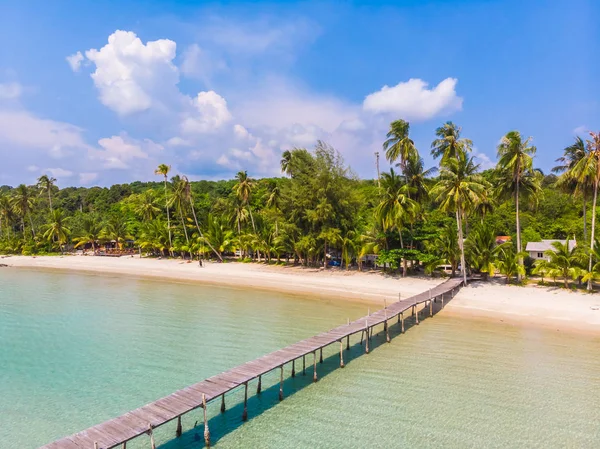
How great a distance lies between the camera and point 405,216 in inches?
1189

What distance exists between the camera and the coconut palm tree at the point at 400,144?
33.9 meters

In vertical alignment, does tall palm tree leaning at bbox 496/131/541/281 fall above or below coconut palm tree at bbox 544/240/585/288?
above

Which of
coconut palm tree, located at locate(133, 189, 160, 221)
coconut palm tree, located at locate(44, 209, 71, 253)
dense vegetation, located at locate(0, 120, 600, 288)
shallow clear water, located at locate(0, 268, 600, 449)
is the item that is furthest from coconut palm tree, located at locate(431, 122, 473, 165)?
coconut palm tree, located at locate(44, 209, 71, 253)

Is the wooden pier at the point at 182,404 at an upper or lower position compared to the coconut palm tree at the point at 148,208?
lower

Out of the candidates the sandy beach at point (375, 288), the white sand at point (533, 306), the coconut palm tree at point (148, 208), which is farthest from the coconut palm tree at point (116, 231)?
the white sand at point (533, 306)

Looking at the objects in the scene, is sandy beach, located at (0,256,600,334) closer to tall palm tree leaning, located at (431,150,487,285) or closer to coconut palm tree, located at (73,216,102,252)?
tall palm tree leaning, located at (431,150,487,285)

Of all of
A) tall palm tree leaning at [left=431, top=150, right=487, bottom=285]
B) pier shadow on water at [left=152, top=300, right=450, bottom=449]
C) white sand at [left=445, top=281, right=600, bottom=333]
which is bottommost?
pier shadow on water at [left=152, top=300, right=450, bottom=449]

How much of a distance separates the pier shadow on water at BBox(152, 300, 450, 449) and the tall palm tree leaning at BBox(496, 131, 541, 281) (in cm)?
1664

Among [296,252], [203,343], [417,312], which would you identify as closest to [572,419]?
[417,312]

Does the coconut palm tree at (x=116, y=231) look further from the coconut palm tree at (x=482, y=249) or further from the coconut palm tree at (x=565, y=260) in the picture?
the coconut palm tree at (x=565, y=260)

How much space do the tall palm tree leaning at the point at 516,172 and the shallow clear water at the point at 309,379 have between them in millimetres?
12389

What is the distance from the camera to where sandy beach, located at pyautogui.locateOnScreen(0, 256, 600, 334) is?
74.2 ft

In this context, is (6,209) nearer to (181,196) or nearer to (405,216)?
(181,196)

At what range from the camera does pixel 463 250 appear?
97.6ft
